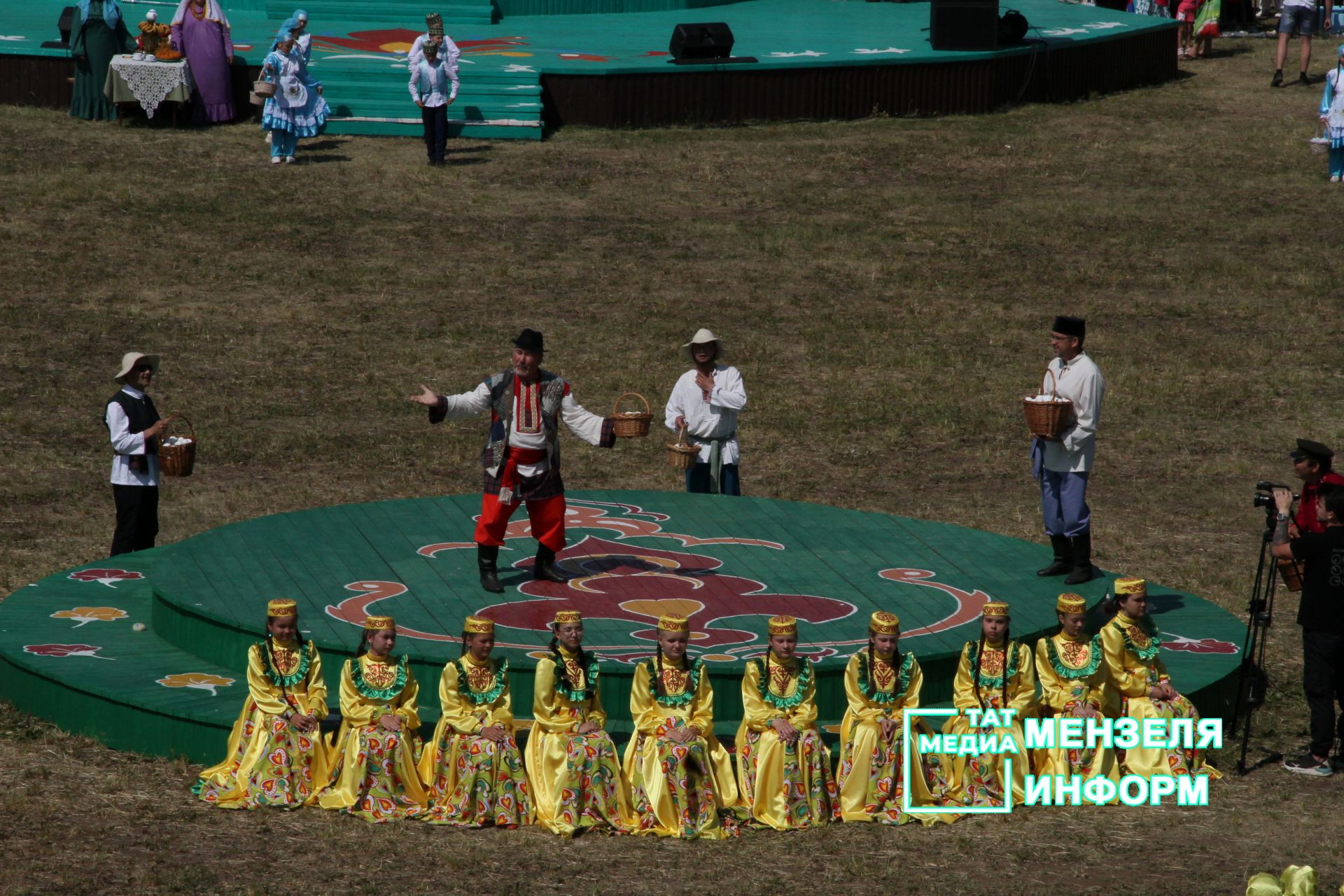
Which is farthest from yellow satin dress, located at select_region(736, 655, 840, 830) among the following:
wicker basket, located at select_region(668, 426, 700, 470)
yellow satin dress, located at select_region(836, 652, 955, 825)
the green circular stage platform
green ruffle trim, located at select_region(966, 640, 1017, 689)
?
wicker basket, located at select_region(668, 426, 700, 470)

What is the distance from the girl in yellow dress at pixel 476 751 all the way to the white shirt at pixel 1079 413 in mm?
4074

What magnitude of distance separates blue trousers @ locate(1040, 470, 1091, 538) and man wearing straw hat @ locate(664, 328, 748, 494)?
2298 mm

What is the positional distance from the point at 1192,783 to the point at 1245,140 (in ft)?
59.0

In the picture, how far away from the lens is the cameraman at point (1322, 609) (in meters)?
9.73

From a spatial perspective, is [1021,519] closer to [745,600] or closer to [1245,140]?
[745,600]

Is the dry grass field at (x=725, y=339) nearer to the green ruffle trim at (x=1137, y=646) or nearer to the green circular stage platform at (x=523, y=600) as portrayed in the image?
the green circular stage platform at (x=523, y=600)

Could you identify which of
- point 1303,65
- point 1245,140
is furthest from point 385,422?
point 1303,65

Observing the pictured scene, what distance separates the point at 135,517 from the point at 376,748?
4.40 metres

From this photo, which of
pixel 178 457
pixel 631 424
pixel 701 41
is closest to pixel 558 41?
pixel 701 41

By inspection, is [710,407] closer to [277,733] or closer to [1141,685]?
[1141,685]

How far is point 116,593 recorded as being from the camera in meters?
12.1

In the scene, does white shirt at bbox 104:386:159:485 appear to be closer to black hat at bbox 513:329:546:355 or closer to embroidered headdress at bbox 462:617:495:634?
black hat at bbox 513:329:546:355

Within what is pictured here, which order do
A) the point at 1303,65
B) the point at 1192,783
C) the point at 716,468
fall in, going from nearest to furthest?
the point at 1192,783, the point at 716,468, the point at 1303,65

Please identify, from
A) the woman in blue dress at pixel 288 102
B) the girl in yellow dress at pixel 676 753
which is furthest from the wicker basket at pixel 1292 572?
the woman in blue dress at pixel 288 102
